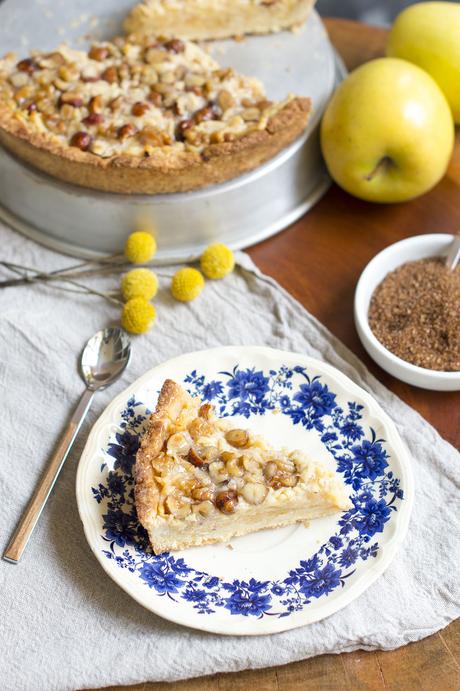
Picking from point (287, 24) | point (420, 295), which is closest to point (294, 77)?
point (287, 24)

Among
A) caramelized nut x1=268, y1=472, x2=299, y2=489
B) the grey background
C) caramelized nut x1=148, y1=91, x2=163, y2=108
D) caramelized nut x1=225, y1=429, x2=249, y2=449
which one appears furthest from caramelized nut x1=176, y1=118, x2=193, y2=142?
the grey background

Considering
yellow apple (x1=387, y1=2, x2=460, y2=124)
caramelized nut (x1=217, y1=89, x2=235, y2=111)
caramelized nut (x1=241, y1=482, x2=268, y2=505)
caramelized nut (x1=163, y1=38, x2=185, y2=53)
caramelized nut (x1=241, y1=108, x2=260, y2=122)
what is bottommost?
Result: caramelized nut (x1=241, y1=482, x2=268, y2=505)

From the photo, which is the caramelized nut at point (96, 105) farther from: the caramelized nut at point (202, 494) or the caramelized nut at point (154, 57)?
the caramelized nut at point (202, 494)

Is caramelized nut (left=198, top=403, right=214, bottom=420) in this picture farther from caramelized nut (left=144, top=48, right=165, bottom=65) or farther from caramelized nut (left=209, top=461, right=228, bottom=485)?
caramelized nut (left=144, top=48, right=165, bottom=65)

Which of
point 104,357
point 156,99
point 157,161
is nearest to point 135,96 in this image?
point 156,99

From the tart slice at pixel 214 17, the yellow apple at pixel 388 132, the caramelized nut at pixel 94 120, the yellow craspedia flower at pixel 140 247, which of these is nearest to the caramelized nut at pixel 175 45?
the tart slice at pixel 214 17

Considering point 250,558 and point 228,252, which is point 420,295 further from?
point 250,558
